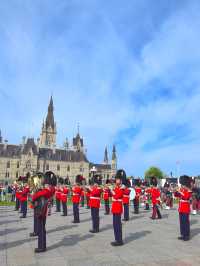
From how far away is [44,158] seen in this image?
354 ft

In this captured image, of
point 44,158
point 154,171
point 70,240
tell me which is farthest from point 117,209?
point 154,171

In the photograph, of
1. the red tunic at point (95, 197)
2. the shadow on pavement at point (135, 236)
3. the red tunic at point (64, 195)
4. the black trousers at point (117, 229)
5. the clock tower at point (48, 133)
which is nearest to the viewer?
the black trousers at point (117, 229)

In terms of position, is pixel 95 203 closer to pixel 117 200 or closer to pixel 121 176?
pixel 121 176

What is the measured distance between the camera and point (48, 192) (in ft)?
30.1

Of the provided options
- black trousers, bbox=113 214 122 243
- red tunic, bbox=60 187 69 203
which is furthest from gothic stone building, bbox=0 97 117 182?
black trousers, bbox=113 214 122 243

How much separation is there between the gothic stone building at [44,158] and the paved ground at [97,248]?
91.6 m

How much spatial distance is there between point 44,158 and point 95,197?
97173 mm

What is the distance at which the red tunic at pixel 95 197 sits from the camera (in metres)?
12.8

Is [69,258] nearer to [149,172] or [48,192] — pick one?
[48,192]

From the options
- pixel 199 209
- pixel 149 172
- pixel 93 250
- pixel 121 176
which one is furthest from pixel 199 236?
pixel 149 172

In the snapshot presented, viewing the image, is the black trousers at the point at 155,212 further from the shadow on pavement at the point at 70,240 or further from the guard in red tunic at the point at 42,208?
the guard in red tunic at the point at 42,208

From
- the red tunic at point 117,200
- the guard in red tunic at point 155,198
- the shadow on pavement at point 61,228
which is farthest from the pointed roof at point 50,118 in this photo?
the red tunic at point 117,200

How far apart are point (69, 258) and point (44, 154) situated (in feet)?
340

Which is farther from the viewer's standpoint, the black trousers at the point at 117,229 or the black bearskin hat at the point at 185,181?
the black bearskin hat at the point at 185,181
